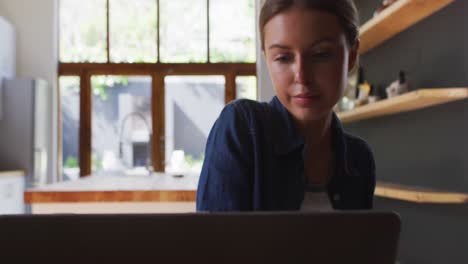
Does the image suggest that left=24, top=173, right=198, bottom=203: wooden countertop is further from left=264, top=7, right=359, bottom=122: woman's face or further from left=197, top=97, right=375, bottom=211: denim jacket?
left=264, top=7, right=359, bottom=122: woman's face

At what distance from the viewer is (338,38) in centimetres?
63

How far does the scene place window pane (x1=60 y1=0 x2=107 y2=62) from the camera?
566 centimetres

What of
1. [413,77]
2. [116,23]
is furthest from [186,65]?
[413,77]

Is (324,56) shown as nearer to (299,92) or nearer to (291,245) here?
(299,92)

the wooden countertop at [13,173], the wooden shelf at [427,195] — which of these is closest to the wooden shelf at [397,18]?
the wooden shelf at [427,195]

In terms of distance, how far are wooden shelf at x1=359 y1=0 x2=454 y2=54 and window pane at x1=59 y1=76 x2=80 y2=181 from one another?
3648mm

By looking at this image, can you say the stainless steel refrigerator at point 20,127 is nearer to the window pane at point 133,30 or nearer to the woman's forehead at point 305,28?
the window pane at point 133,30

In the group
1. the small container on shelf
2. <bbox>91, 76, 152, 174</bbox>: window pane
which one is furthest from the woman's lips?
<bbox>91, 76, 152, 174</bbox>: window pane

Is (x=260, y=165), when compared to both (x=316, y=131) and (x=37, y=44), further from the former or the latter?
(x=37, y=44)

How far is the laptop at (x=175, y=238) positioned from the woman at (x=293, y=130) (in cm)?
27

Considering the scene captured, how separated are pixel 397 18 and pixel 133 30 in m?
3.84

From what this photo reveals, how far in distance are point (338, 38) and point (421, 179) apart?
2.09 meters

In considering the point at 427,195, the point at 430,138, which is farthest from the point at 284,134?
the point at 430,138

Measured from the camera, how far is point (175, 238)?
1.13 ft
